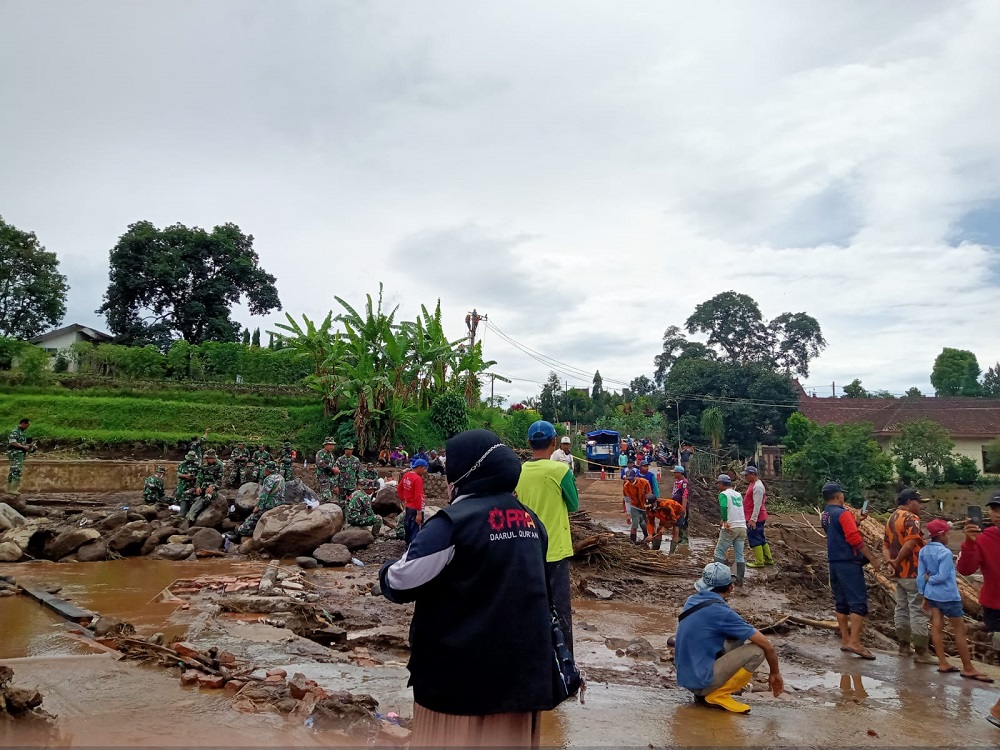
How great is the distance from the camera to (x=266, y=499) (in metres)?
12.5

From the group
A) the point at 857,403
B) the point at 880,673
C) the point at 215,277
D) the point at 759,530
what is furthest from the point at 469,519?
the point at 857,403

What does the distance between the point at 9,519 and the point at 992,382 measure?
65359mm

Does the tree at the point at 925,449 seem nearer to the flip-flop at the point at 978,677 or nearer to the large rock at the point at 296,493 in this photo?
the flip-flop at the point at 978,677

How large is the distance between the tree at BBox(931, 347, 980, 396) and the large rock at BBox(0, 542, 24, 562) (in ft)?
202

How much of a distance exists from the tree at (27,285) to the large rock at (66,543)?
28.5 meters

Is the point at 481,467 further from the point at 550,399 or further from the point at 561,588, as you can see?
the point at 550,399

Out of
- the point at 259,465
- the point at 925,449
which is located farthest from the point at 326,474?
the point at 925,449

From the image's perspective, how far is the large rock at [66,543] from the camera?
10.7m

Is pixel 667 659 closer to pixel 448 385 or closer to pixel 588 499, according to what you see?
pixel 588 499

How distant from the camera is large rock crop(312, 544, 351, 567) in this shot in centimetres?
1059

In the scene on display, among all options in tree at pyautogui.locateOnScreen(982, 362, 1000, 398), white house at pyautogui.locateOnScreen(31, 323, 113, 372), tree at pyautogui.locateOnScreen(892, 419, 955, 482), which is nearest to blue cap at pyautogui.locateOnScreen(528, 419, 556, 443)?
tree at pyautogui.locateOnScreen(892, 419, 955, 482)

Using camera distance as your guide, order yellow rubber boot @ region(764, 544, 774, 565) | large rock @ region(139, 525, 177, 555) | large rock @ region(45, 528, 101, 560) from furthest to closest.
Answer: yellow rubber boot @ region(764, 544, 774, 565) < large rock @ region(139, 525, 177, 555) < large rock @ region(45, 528, 101, 560)

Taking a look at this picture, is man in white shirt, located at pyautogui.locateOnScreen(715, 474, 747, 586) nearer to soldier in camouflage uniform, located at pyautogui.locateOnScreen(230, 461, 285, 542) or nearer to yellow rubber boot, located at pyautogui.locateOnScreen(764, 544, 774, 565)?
yellow rubber boot, located at pyautogui.locateOnScreen(764, 544, 774, 565)

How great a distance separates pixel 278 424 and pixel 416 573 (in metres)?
23.4
